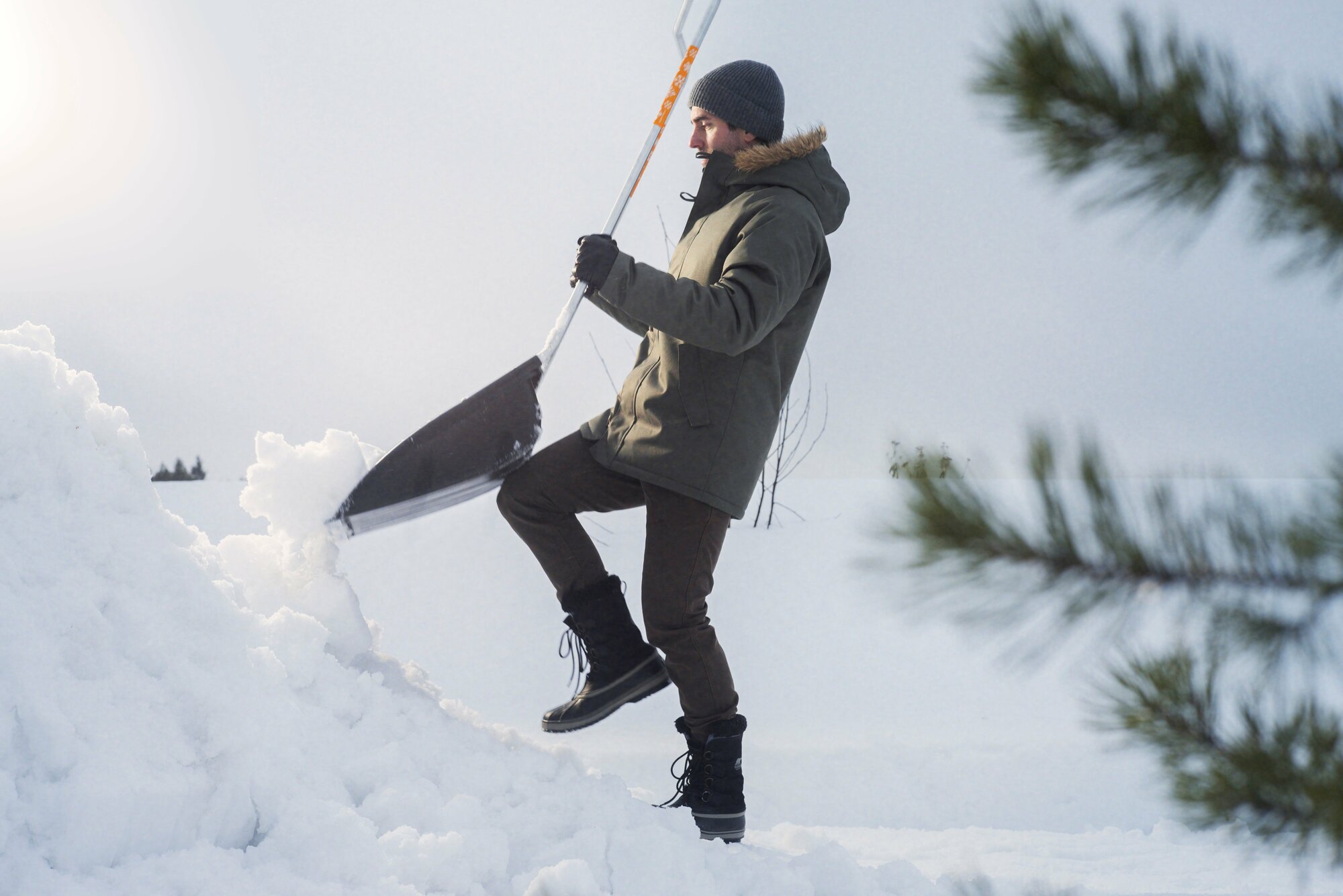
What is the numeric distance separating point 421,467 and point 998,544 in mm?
1695

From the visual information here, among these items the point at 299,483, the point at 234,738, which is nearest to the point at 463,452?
the point at 299,483

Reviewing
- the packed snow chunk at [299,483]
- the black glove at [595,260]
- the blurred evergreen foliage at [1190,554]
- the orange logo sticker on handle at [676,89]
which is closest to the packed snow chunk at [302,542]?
the packed snow chunk at [299,483]

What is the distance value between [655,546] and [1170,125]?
142 cm

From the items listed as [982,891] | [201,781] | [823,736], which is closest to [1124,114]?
[982,891]

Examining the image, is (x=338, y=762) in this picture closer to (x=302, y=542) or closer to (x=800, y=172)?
(x=302, y=542)

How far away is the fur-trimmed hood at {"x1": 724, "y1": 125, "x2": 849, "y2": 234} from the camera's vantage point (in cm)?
227

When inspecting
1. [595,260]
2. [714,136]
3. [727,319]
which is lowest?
[727,319]

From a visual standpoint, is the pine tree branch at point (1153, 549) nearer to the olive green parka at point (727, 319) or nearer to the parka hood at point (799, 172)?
the olive green parka at point (727, 319)

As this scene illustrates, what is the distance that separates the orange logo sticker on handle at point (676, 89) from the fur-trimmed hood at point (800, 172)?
30 centimetres

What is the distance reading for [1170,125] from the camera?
3.53 ft

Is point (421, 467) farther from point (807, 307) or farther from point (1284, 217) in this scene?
point (1284, 217)

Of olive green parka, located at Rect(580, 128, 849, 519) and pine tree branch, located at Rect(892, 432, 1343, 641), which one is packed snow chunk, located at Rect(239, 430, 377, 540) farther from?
pine tree branch, located at Rect(892, 432, 1343, 641)

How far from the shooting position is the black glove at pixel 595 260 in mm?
2092

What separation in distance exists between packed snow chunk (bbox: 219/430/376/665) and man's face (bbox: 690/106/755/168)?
1.18m
